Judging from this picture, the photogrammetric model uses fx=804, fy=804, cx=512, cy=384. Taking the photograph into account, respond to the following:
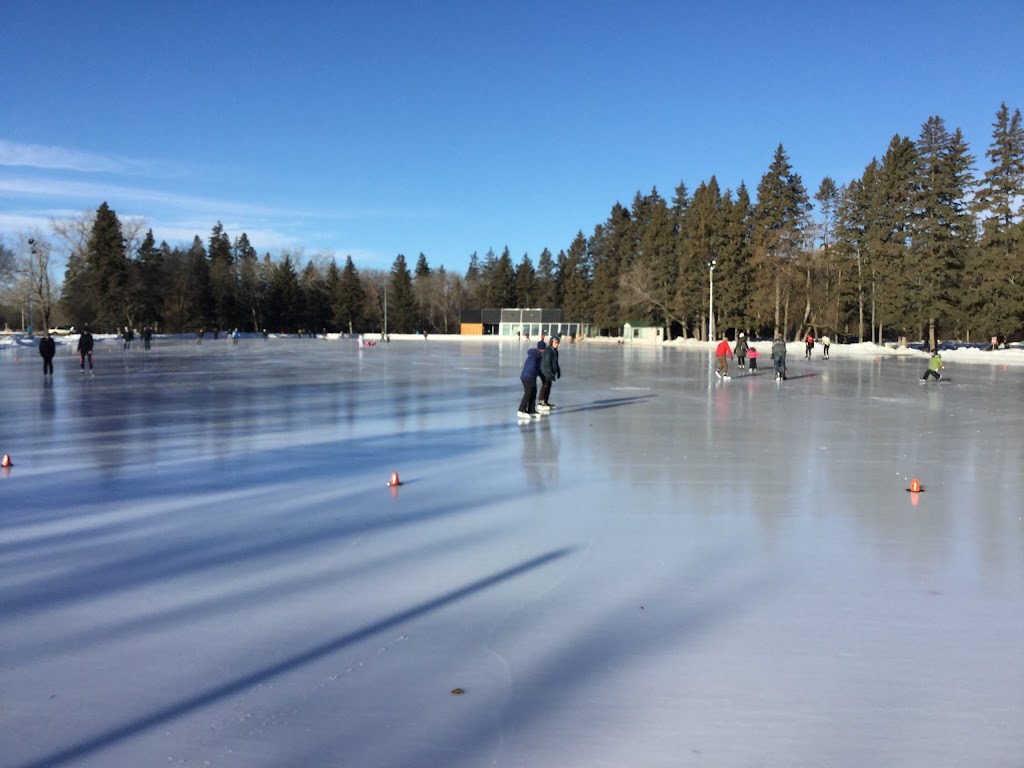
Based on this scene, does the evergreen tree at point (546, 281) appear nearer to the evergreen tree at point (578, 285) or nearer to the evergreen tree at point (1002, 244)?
the evergreen tree at point (578, 285)

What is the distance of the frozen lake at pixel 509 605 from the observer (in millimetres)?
3279

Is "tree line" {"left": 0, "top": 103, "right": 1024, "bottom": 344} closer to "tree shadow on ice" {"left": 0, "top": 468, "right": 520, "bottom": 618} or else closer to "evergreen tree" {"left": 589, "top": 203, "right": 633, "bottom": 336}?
"evergreen tree" {"left": 589, "top": 203, "right": 633, "bottom": 336}

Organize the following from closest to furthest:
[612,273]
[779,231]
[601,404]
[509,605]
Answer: [509,605] → [601,404] → [779,231] → [612,273]

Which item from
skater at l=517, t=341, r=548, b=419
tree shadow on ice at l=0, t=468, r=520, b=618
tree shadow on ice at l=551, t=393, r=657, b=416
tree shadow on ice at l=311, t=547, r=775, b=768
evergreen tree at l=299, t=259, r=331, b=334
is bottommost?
tree shadow on ice at l=311, t=547, r=775, b=768

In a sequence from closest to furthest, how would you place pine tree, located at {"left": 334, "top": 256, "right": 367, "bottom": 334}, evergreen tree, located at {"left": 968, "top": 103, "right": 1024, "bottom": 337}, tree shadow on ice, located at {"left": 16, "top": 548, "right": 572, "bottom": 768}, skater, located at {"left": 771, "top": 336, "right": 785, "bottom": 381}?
tree shadow on ice, located at {"left": 16, "top": 548, "right": 572, "bottom": 768}, skater, located at {"left": 771, "top": 336, "right": 785, "bottom": 381}, evergreen tree, located at {"left": 968, "top": 103, "right": 1024, "bottom": 337}, pine tree, located at {"left": 334, "top": 256, "right": 367, "bottom": 334}

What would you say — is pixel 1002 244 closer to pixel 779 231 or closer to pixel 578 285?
pixel 779 231

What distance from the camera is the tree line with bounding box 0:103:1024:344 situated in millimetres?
54906

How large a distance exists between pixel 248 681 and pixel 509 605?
1.61 m

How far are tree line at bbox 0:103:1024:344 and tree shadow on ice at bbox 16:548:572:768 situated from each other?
185ft

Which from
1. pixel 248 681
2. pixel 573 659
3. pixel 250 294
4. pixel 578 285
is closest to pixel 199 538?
pixel 248 681

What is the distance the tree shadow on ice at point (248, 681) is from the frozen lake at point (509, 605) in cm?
2

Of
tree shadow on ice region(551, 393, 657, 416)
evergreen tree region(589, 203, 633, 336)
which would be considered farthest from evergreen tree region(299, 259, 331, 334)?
tree shadow on ice region(551, 393, 657, 416)

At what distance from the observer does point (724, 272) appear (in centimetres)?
7356

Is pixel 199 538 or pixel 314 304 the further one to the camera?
pixel 314 304
